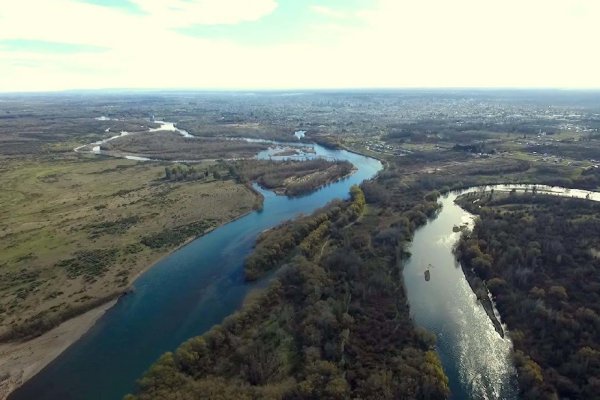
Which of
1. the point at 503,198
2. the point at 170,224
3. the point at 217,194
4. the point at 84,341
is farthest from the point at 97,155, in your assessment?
the point at 503,198

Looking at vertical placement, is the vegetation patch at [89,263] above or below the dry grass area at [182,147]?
above

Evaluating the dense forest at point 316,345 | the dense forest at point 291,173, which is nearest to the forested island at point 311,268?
the dense forest at point 316,345

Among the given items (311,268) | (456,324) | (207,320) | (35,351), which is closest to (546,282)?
(456,324)

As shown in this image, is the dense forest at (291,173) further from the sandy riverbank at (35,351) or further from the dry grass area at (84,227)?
the sandy riverbank at (35,351)

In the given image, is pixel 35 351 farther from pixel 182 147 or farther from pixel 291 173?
pixel 182 147

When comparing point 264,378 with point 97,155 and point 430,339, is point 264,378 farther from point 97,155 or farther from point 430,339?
point 97,155

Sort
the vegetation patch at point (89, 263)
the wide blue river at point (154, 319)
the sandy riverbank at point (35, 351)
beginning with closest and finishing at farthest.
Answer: the wide blue river at point (154, 319) < the sandy riverbank at point (35, 351) < the vegetation patch at point (89, 263)

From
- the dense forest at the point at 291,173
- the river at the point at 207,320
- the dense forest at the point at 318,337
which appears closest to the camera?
the dense forest at the point at 318,337

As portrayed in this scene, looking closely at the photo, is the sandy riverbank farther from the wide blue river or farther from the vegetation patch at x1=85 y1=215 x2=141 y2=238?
the vegetation patch at x1=85 y1=215 x2=141 y2=238
